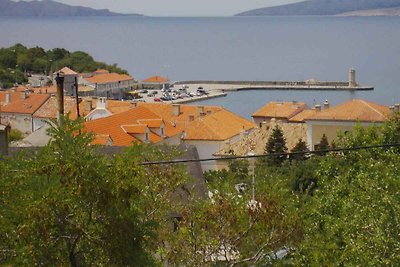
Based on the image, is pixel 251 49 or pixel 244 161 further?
pixel 251 49

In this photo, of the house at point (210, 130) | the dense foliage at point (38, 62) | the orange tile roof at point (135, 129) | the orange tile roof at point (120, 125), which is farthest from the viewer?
the dense foliage at point (38, 62)

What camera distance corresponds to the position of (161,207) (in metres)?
5.59

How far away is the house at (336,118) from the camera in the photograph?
858 inches

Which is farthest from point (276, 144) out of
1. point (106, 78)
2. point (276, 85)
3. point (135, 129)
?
point (276, 85)

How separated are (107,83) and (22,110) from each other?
23.2 m

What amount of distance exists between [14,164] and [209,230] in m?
1.88

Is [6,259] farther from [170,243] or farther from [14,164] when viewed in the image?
[170,243]

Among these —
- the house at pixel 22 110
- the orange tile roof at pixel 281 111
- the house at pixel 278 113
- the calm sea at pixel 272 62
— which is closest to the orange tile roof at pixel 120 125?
the house at pixel 278 113

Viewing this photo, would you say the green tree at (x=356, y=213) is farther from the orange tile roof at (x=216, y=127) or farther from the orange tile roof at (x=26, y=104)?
the orange tile roof at (x=26, y=104)

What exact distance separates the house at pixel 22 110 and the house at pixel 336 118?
12280 millimetres

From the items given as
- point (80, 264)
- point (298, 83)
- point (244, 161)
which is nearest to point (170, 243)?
point (80, 264)

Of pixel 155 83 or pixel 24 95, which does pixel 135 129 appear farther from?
pixel 155 83

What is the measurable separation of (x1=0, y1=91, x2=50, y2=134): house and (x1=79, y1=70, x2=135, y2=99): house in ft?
58.1

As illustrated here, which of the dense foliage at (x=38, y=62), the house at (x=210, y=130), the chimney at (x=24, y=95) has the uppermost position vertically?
the dense foliage at (x=38, y=62)
